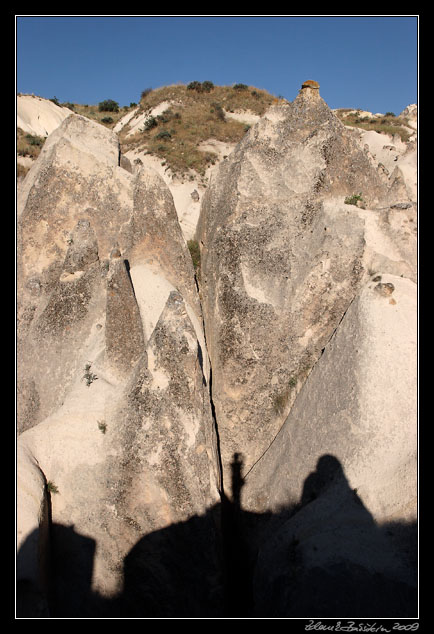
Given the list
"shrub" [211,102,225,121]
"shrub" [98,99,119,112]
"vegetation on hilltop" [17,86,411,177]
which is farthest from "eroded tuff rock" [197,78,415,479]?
"shrub" [98,99,119,112]

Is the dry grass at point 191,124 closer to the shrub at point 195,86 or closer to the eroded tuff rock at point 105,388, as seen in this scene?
the shrub at point 195,86

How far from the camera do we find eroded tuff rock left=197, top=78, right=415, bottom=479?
8.73m

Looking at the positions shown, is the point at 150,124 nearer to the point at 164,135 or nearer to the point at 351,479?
the point at 164,135

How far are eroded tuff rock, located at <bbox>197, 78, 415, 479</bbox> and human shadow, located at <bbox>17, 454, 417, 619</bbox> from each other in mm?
2495

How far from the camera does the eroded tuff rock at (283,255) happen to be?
8.73 meters

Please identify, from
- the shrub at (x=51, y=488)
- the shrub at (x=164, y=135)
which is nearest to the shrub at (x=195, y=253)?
the shrub at (x=51, y=488)

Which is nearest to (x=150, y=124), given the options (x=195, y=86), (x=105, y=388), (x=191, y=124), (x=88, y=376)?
(x=191, y=124)

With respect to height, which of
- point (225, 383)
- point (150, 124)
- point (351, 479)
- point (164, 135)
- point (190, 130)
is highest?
point (150, 124)

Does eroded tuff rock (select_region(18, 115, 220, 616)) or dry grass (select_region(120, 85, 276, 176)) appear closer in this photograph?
eroded tuff rock (select_region(18, 115, 220, 616))

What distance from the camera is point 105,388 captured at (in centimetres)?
756

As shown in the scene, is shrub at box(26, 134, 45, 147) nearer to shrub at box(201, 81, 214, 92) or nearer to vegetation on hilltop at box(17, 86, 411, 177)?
vegetation on hilltop at box(17, 86, 411, 177)

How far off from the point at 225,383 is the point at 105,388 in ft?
9.87

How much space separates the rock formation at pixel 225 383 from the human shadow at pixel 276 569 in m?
0.03

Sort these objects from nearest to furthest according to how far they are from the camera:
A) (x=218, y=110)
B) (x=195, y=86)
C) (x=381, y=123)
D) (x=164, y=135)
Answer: (x=164, y=135)
(x=381, y=123)
(x=218, y=110)
(x=195, y=86)
